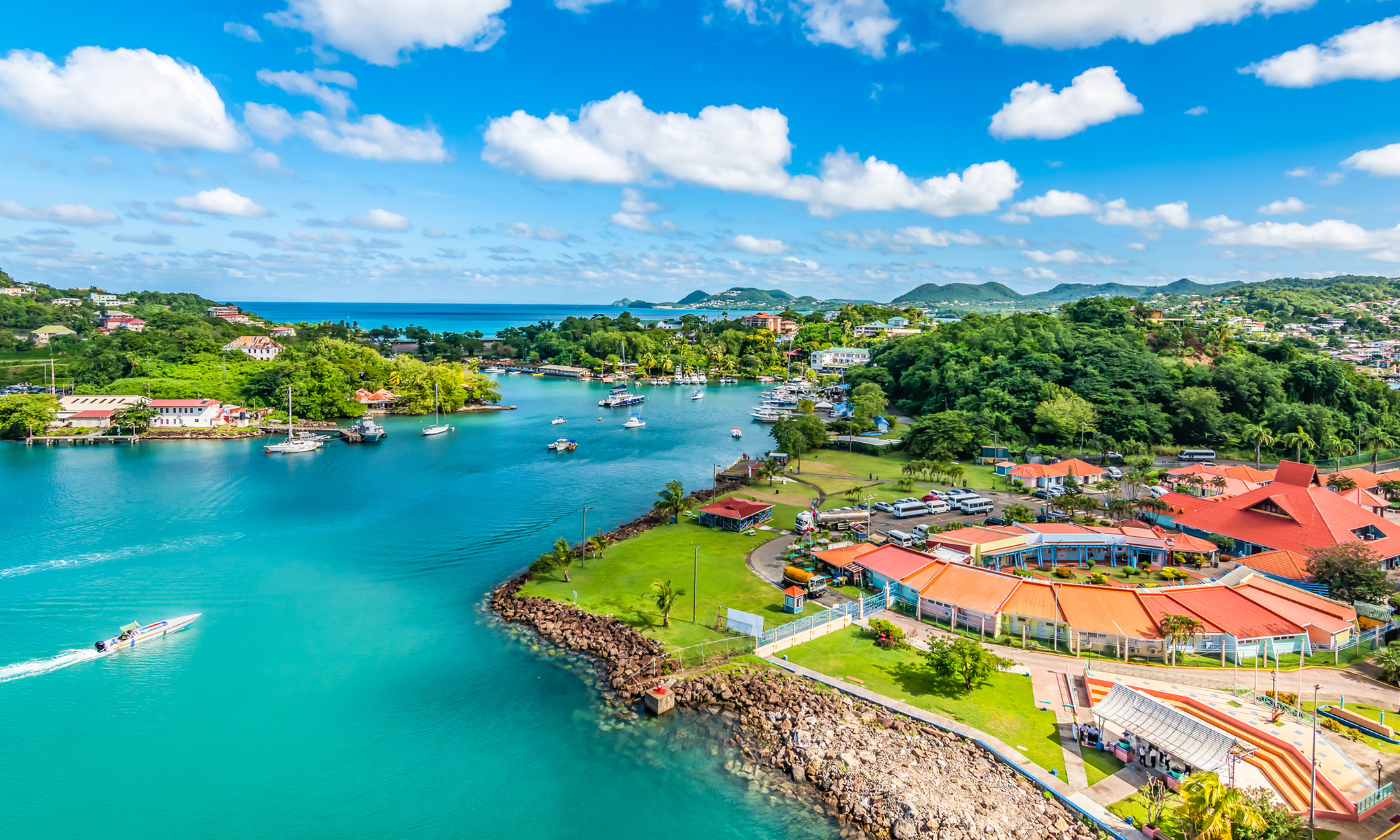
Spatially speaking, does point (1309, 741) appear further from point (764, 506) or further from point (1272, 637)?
point (764, 506)

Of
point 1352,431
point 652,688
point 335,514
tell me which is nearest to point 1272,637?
point 652,688

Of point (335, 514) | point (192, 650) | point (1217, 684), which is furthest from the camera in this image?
point (335, 514)

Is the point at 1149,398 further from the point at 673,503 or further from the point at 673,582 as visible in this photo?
the point at 673,582

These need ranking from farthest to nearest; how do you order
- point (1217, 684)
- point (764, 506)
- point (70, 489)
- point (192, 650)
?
point (70, 489)
point (764, 506)
point (192, 650)
point (1217, 684)

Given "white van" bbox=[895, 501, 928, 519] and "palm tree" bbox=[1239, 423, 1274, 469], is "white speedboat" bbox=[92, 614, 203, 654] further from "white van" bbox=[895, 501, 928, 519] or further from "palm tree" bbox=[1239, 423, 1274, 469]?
"palm tree" bbox=[1239, 423, 1274, 469]

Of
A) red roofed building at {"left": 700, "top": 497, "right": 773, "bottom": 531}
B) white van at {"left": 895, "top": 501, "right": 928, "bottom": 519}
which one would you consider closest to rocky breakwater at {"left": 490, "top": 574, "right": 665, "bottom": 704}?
red roofed building at {"left": 700, "top": 497, "right": 773, "bottom": 531}

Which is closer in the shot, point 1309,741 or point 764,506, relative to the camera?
point 1309,741

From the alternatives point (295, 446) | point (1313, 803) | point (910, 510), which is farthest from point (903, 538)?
point (295, 446)
